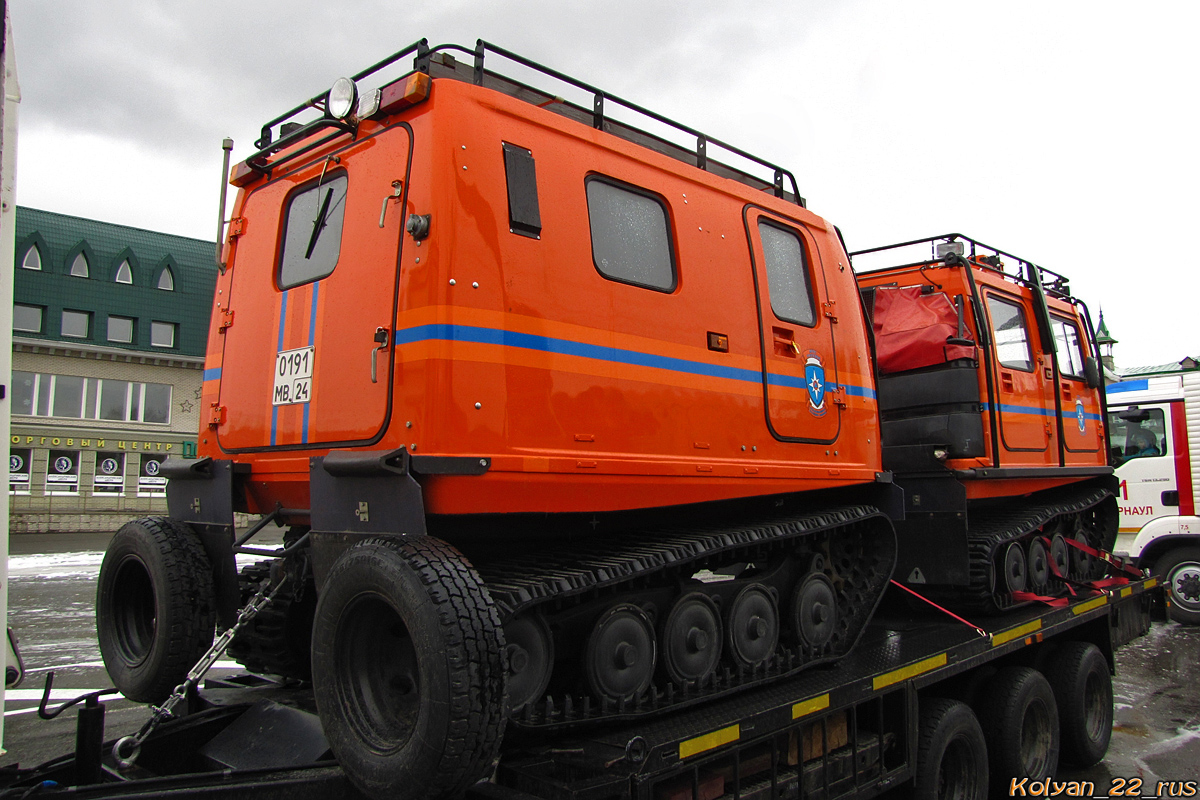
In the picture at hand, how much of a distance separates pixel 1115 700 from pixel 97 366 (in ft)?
125

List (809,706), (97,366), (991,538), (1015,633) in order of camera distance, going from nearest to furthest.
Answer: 1. (809,706)
2. (1015,633)
3. (991,538)
4. (97,366)

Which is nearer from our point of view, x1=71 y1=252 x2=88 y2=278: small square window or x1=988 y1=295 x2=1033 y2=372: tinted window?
x1=988 y1=295 x2=1033 y2=372: tinted window

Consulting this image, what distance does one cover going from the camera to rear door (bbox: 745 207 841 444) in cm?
454

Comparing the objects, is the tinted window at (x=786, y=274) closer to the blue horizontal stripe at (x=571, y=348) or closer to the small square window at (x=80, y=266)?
the blue horizontal stripe at (x=571, y=348)

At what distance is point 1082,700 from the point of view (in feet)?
21.0

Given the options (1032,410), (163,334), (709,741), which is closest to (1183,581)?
(1032,410)

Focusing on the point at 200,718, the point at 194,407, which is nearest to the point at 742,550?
the point at 200,718

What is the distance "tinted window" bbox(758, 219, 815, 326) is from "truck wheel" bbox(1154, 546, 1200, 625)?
9688mm

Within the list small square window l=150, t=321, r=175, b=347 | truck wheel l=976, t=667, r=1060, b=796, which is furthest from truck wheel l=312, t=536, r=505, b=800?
small square window l=150, t=321, r=175, b=347

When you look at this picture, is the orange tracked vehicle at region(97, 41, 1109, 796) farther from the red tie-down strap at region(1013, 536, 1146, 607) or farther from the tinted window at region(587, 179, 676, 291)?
the red tie-down strap at region(1013, 536, 1146, 607)

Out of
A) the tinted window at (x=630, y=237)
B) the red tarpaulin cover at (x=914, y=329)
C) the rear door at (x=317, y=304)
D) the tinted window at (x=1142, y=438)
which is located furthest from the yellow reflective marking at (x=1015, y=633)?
the tinted window at (x=1142, y=438)

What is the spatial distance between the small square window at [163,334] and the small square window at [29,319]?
4.09 m

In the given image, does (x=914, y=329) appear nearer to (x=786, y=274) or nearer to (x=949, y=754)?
(x=786, y=274)

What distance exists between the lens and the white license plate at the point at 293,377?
3726 mm
